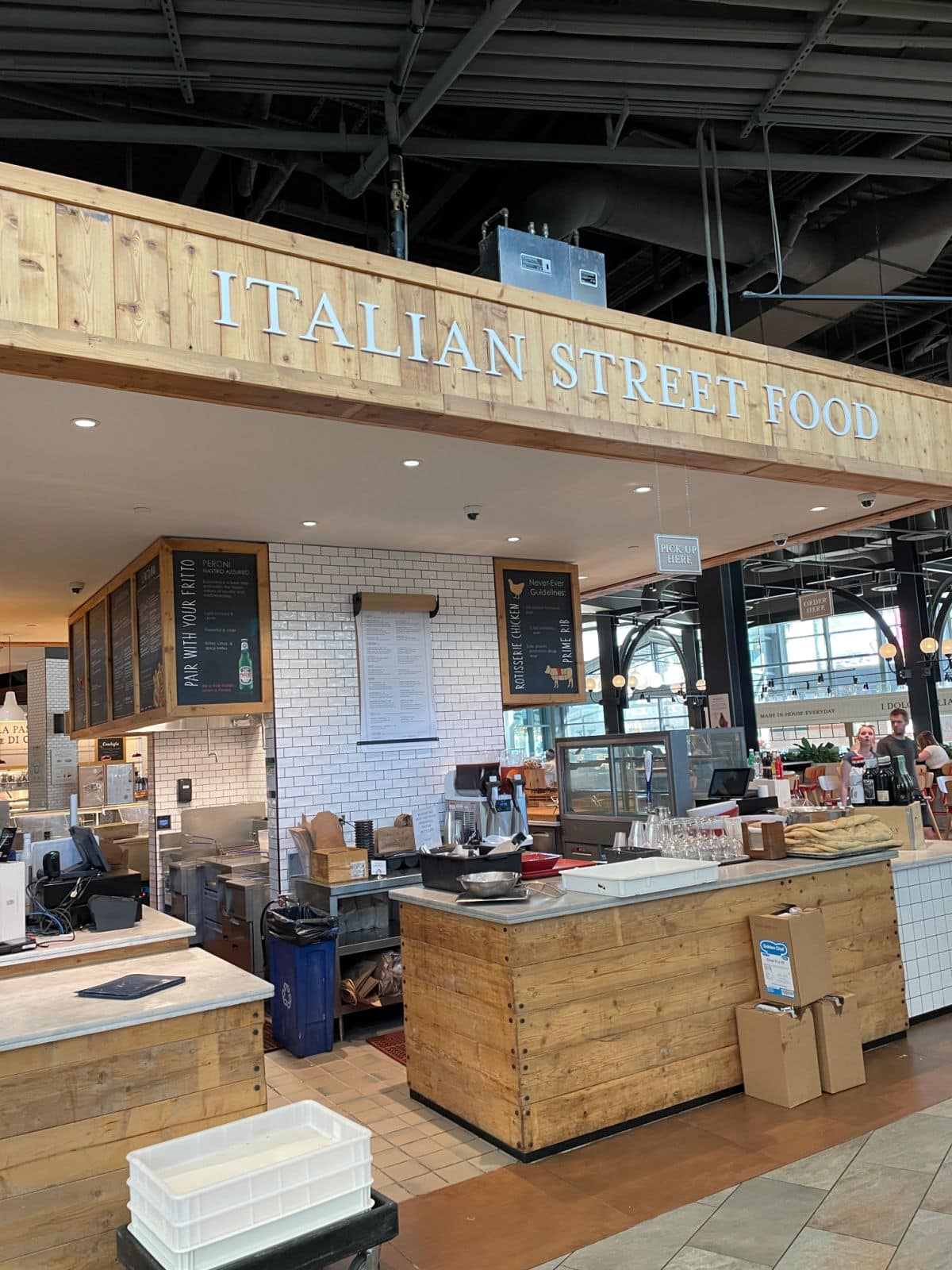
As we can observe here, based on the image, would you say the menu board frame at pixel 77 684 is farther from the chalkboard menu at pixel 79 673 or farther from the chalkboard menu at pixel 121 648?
the chalkboard menu at pixel 121 648

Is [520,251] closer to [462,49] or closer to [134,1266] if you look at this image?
[462,49]

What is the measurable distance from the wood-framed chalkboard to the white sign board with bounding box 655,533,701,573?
2.47 m

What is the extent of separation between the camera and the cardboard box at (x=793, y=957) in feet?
13.9

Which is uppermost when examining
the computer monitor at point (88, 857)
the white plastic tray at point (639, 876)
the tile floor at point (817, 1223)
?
the computer monitor at point (88, 857)

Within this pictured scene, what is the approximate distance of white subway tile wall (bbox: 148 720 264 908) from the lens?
27.5 feet

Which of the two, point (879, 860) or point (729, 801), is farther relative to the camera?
Result: point (729, 801)

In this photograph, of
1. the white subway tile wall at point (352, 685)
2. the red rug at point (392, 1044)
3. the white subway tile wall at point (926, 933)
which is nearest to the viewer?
the white subway tile wall at point (926, 933)

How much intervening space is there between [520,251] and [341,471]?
4.49 feet

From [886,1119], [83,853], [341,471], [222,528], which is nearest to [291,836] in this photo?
[83,853]

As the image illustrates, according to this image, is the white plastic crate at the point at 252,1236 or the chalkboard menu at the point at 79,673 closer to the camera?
the white plastic crate at the point at 252,1236

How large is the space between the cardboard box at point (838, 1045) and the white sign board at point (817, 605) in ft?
32.3

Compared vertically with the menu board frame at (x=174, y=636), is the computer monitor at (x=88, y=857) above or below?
below

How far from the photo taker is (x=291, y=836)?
6246 millimetres

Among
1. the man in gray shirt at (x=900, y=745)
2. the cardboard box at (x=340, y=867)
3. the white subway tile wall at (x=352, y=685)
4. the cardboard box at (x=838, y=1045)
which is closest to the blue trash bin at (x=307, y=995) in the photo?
the cardboard box at (x=340, y=867)
